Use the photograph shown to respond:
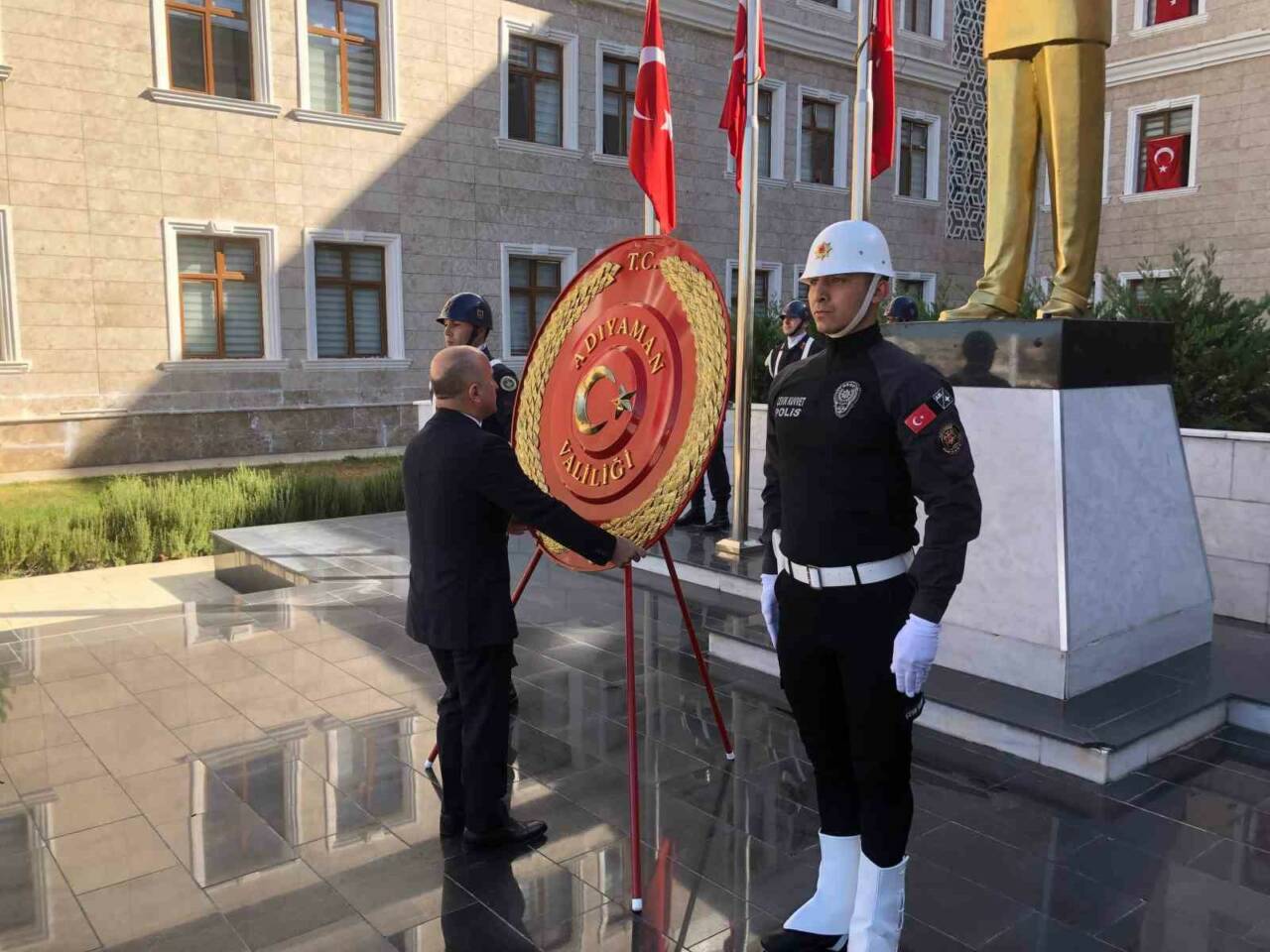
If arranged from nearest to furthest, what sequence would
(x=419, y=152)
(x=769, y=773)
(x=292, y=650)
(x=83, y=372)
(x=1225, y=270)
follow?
(x=769, y=773), (x=292, y=650), (x=83, y=372), (x=419, y=152), (x=1225, y=270)

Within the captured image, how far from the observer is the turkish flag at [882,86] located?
278 inches

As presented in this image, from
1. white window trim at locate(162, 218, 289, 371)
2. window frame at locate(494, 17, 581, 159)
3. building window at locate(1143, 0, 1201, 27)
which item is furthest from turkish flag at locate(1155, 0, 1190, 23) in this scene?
white window trim at locate(162, 218, 289, 371)

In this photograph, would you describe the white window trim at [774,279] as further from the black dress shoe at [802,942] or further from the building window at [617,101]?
the black dress shoe at [802,942]

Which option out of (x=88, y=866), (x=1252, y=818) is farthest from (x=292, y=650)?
(x=1252, y=818)

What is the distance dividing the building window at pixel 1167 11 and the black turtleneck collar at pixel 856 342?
71.8 feet

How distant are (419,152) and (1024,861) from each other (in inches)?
594

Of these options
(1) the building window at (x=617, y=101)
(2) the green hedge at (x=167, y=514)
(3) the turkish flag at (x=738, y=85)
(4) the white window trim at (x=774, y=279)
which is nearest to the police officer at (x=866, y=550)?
(3) the turkish flag at (x=738, y=85)

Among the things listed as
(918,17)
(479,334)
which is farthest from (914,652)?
(918,17)

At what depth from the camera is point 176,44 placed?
1402 centimetres

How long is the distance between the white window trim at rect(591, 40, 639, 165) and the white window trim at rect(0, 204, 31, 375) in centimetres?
911

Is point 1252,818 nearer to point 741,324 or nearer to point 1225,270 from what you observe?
point 741,324

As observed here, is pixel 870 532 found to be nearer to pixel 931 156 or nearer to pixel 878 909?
pixel 878 909

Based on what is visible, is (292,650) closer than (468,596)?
No

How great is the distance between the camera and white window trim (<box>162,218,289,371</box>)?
14.1m
